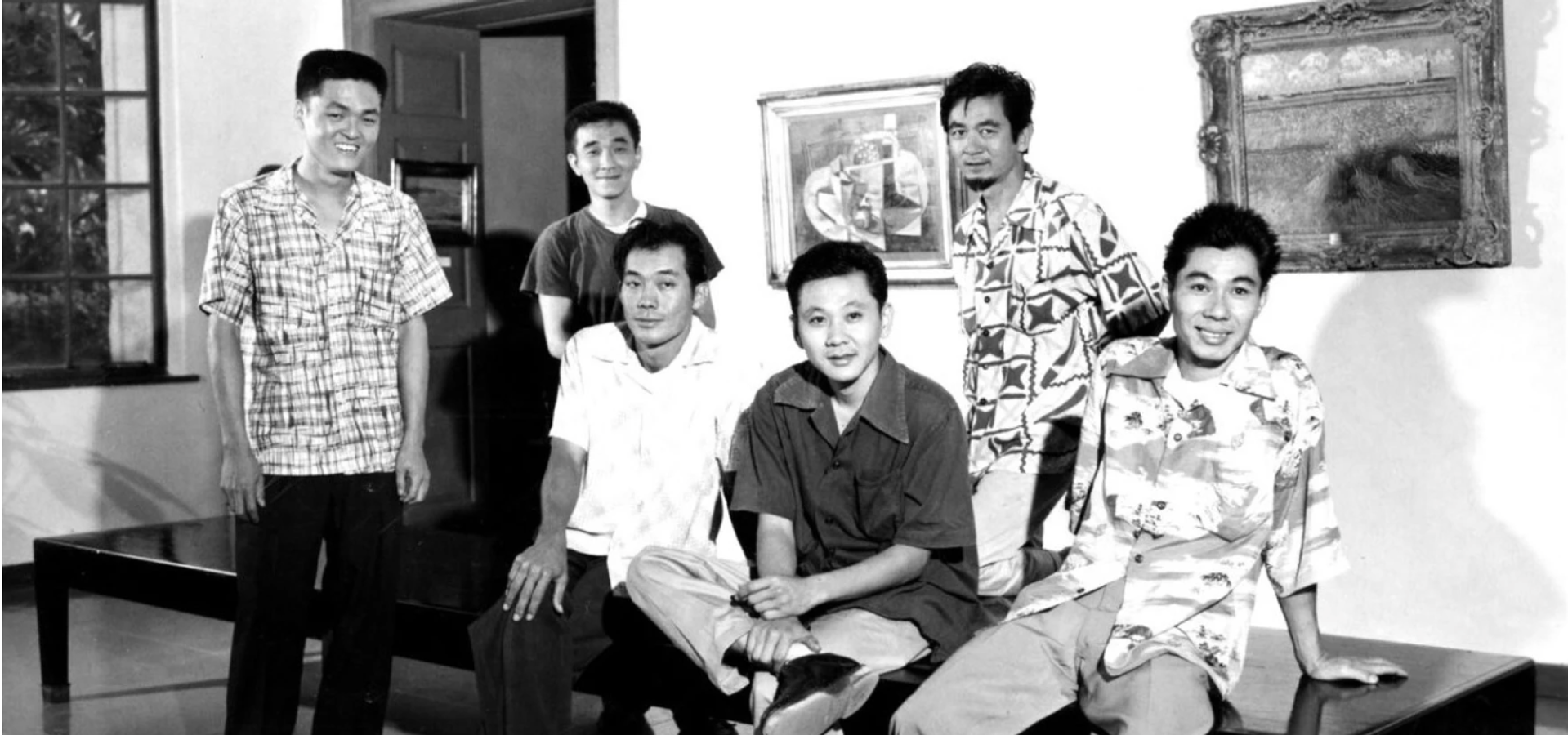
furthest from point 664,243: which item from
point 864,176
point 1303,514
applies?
point 864,176

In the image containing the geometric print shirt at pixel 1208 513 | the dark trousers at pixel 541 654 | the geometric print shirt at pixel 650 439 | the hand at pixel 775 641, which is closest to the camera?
the geometric print shirt at pixel 1208 513

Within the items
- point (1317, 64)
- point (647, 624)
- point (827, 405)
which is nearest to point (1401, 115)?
point (1317, 64)

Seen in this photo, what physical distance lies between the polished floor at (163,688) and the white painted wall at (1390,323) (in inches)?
Result: 18.3

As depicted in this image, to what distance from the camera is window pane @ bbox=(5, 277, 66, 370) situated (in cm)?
689

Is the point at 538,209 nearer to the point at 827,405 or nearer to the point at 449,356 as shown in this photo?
the point at 449,356

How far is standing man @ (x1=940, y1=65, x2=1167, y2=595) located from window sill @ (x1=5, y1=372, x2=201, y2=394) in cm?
473

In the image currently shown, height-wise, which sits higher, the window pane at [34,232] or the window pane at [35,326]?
the window pane at [34,232]

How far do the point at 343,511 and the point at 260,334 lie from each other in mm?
446

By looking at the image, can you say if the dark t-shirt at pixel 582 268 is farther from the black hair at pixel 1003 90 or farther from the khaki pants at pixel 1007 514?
the khaki pants at pixel 1007 514

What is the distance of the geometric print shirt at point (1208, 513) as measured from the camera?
2.94m

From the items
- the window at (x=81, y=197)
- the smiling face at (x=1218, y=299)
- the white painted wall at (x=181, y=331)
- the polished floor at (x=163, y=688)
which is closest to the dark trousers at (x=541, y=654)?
the polished floor at (x=163, y=688)

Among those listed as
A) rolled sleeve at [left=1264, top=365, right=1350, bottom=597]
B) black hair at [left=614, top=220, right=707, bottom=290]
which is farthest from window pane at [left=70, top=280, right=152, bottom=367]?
rolled sleeve at [left=1264, top=365, right=1350, bottom=597]

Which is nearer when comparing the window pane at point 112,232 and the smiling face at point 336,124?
the smiling face at point 336,124

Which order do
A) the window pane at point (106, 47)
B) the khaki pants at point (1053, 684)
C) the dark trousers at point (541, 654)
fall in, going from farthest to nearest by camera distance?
the window pane at point (106, 47) < the dark trousers at point (541, 654) < the khaki pants at point (1053, 684)
